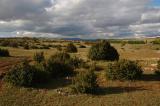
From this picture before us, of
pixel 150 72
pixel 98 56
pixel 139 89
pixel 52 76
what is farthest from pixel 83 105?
pixel 98 56

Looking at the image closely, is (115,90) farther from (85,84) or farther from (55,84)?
(55,84)

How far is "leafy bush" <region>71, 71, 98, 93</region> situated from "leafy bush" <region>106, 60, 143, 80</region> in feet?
9.42

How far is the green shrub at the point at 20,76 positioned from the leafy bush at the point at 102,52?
525 inches

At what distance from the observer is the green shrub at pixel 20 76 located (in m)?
22.1

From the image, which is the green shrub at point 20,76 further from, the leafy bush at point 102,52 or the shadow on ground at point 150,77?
the leafy bush at point 102,52

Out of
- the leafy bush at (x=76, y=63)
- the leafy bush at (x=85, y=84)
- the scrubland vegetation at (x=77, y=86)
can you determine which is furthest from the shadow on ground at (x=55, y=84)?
the leafy bush at (x=76, y=63)

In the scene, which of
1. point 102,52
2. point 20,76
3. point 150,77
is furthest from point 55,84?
point 102,52

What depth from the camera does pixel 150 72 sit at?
27.0 m

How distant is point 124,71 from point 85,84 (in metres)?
4.44

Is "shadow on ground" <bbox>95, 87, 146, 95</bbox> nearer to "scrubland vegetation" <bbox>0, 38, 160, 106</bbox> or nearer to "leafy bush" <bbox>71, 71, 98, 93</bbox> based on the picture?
"scrubland vegetation" <bbox>0, 38, 160, 106</bbox>

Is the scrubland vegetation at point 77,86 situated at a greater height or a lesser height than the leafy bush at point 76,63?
lesser

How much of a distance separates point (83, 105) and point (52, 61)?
28.9ft

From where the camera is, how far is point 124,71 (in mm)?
23984

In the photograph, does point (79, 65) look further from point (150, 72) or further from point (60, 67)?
point (150, 72)
